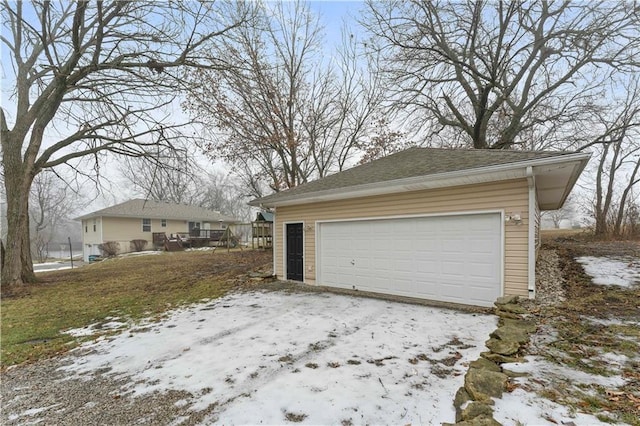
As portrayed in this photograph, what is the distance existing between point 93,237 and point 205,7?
72.5 ft

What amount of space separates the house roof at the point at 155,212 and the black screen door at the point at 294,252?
52.8 ft

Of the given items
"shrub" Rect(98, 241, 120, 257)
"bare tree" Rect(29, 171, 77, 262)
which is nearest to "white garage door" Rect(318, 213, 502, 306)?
"shrub" Rect(98, 241, 120, 257)

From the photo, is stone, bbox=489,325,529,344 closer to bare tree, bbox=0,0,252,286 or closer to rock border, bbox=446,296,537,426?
rock border, bbox=446,296,537,426

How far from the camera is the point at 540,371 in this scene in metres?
2.85

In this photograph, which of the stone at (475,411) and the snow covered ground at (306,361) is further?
the snow covered ground at (306,361)

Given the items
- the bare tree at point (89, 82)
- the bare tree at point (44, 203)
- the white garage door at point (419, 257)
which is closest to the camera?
the white garage door at point (419, 257)

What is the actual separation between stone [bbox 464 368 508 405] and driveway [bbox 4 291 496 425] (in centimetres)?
21

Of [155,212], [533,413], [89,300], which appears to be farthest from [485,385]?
[155,212]

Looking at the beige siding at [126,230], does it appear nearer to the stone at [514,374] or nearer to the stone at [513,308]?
the stone at [513,308]

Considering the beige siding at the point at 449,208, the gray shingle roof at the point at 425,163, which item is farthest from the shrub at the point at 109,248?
the beige siding at the point at 449,208

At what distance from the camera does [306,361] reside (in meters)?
3.43

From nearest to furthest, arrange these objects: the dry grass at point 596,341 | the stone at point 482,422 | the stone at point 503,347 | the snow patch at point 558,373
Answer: the stone at point 482,422 < the dry grass at point 596,341 < the snow patch at point 558,373 < the stone at point 503,347

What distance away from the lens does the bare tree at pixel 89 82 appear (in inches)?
303

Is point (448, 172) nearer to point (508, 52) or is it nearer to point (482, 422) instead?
point (482, 422)
